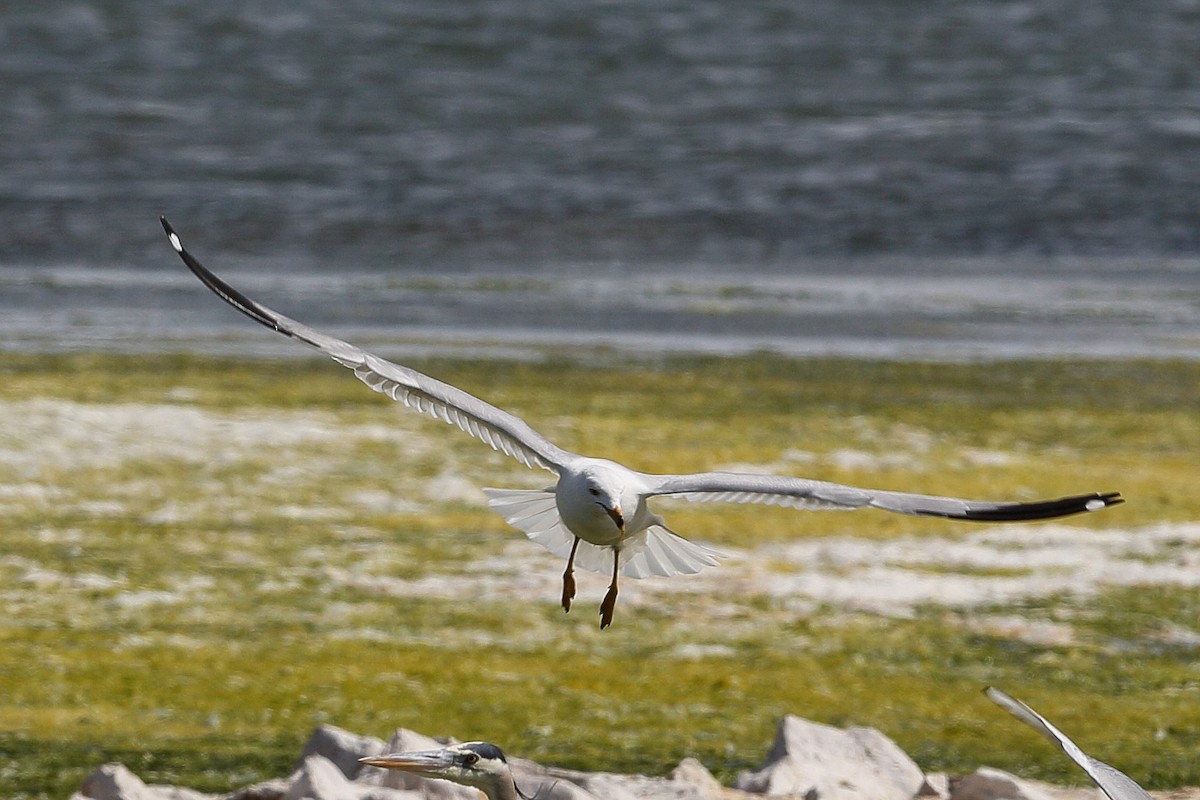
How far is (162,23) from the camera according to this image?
49062mm

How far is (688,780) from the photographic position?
7246mm

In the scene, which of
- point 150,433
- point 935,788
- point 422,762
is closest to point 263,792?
point 422,762

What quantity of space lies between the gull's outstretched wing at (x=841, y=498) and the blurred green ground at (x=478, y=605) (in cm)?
176

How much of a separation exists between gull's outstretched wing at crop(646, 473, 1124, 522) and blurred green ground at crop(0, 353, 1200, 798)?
5.78 feet

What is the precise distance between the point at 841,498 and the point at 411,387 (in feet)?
4.58

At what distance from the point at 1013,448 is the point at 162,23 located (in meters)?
38.6

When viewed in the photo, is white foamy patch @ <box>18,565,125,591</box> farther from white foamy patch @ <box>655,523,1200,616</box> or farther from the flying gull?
the flying gull

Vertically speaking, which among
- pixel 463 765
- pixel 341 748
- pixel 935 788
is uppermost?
pixel 463 765

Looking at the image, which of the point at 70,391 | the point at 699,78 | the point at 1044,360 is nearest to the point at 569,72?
the point at 699,78

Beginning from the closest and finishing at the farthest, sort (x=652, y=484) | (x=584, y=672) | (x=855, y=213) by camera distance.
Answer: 1. (x=652, y=484)
2. (x=584, y=672)
3. (x=855, y=213)

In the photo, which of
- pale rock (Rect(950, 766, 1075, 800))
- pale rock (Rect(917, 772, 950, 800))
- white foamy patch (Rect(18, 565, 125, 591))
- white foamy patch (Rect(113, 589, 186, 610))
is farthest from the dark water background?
pale rock (Rect(950, 766, 1075, 800))

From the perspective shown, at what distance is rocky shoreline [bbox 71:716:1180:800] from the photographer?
6512mm

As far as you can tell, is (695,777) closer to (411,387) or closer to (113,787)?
(411,387)

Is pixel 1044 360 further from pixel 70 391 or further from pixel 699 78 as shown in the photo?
pixel 699 78
